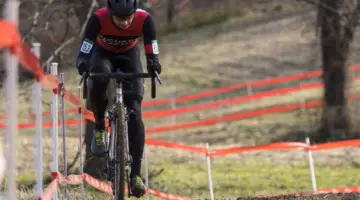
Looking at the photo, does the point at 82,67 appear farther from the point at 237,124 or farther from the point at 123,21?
the point at 237,124

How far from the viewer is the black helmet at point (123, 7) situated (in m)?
6.94

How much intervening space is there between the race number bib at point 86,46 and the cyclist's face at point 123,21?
1.01 ft

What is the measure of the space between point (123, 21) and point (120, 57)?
1.74 feet

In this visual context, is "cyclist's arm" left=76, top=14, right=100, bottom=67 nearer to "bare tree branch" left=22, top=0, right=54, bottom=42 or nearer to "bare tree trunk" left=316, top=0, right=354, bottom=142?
"bare tree branch" left=22, top=0, right=54, bottom=42

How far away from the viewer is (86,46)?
7156mm

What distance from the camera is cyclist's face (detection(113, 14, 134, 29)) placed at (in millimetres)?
7152

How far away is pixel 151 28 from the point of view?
24.2 ft

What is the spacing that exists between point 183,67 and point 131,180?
1045 inches

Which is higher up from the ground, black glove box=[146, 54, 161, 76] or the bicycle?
black glove box=[146, 54, 161, 76]

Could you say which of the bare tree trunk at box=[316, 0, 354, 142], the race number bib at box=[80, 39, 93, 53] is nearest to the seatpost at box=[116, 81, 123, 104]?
the race number bib at box=[80, 39, 93, 53]

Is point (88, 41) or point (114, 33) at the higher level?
point (114, 33)

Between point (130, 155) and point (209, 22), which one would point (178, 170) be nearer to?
point (130, 155)

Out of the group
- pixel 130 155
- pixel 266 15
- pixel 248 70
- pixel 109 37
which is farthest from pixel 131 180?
pixel 266 15

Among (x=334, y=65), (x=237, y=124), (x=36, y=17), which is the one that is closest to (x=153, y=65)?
(x=36, y=17)
